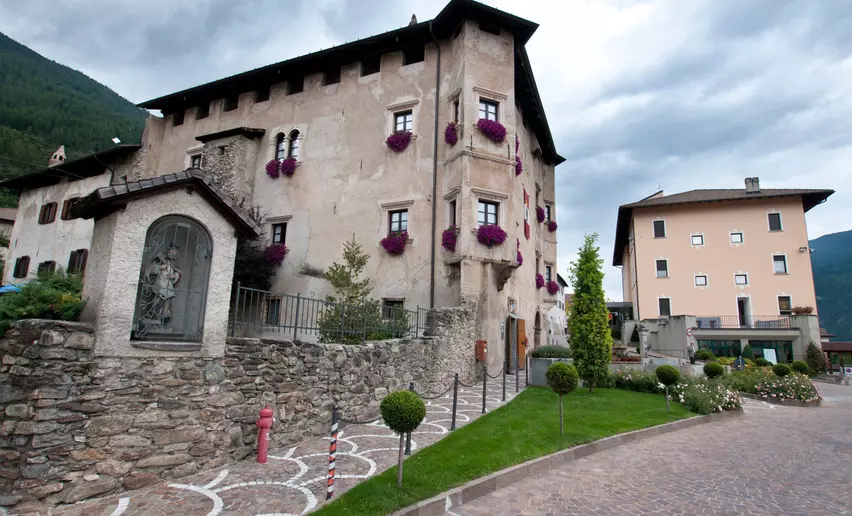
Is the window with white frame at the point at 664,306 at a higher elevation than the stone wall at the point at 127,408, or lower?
higher

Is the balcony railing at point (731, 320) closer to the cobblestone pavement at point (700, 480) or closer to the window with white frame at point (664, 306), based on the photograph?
the window with white frame at point (664, 306)

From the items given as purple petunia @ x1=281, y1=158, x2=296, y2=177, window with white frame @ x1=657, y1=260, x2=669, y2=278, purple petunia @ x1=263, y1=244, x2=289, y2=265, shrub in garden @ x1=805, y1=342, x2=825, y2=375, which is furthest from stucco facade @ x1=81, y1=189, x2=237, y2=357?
window with white frame @ x1=657, y1=260, x2=669, y2=278

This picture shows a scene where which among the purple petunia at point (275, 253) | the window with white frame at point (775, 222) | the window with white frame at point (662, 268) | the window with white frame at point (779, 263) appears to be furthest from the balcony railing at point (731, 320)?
the purple petunia at point (275, 253)

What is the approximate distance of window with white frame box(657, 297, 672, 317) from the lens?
39.6 metres

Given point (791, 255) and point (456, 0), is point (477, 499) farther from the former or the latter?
point (791, 255)

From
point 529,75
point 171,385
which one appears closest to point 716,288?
point 529,75

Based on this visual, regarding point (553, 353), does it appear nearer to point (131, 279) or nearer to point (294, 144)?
point (131, 279)

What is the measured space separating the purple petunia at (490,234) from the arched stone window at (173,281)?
458 inches

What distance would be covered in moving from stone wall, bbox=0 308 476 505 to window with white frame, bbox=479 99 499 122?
13.5 meters

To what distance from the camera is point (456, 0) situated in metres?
18.1

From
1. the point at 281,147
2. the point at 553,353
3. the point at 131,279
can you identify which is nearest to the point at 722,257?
the point at 553,353

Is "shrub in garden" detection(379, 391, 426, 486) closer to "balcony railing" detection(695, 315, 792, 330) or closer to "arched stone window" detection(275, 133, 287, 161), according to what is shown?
"arched stone window" detection(275, 133, 287, 161)

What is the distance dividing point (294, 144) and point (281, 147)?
905 millimetres

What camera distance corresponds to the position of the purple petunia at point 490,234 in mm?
17281
